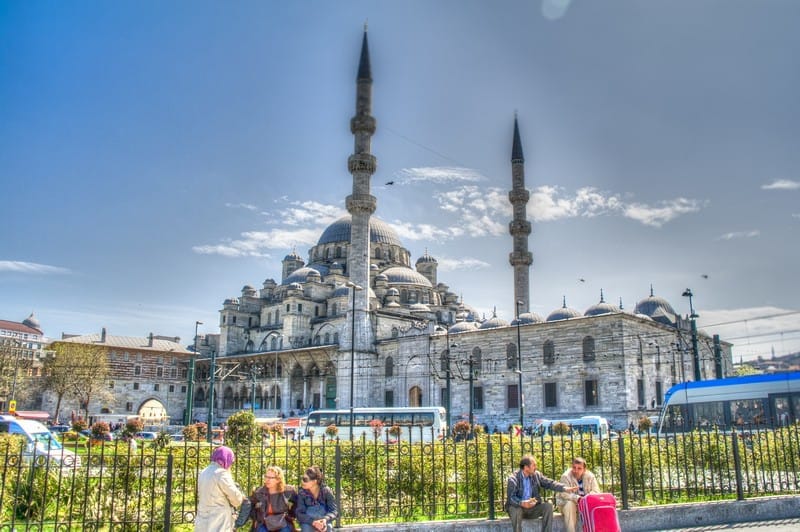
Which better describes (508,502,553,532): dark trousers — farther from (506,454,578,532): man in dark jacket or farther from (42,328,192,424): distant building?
(42,328,192,424): distant building

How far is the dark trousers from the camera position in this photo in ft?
20.3

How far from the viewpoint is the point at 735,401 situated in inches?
673

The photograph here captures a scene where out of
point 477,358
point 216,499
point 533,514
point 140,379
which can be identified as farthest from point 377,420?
point 140,379

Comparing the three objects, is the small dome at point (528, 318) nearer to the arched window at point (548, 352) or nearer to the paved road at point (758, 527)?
the arched window at point (548, 352)

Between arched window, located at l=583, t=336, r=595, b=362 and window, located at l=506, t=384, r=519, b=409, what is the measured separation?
4154 millimetres

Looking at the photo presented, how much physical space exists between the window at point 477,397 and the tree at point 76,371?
21151mm

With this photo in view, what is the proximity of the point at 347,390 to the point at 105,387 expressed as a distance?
56.0ft

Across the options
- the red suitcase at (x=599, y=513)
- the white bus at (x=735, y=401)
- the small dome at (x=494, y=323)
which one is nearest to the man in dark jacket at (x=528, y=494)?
the red suitcase at (x=599, y=513)

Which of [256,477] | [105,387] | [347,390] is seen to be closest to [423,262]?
[347,390]

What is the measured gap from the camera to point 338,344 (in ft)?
129

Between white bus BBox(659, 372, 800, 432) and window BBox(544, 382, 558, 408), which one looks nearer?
white bus BBox(659, 372, 800, 432)

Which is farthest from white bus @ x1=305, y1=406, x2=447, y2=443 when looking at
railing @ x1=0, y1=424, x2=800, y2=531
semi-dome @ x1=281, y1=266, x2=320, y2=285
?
semi-dome @ x1=281, y1=266, x2=320, y2=285

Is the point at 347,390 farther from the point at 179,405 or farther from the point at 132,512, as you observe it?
the point at 132,512

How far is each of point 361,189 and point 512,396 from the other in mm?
13320
